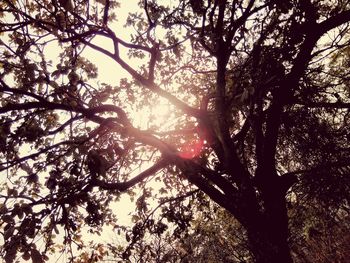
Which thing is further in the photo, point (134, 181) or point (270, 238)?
point (134, 181)

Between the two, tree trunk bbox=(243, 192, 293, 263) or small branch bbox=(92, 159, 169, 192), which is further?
small branch bbox=(92, 159, 169, 192)

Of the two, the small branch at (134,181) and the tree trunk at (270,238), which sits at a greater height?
the small branch at (134,181)

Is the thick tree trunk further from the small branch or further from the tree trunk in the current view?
the small branch

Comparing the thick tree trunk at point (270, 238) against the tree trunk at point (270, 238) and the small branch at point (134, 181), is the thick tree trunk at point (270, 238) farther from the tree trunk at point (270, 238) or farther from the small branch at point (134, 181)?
the small branch at point (134, 181)

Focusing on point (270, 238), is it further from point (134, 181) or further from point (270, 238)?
point (134, 181)

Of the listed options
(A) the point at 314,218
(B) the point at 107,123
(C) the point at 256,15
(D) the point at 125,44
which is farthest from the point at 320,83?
(B) the point at 107,123

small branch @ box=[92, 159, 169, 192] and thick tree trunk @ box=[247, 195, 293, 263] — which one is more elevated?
small branch @ box=[92, 159, 169, 192]

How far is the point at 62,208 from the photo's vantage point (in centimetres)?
391

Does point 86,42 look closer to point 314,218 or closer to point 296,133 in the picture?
point 296,133

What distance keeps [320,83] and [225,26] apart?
11.4 ft

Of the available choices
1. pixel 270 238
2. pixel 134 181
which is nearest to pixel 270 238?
pixel 270 238

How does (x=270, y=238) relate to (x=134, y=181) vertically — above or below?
below

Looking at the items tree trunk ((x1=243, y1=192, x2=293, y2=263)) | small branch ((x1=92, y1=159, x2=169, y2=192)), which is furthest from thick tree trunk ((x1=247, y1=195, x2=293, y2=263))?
small branch ((x1=92, y1=159, x2=169, y2=192))

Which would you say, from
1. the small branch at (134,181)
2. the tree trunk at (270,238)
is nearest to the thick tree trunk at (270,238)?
the tree trunk at (270,238)
